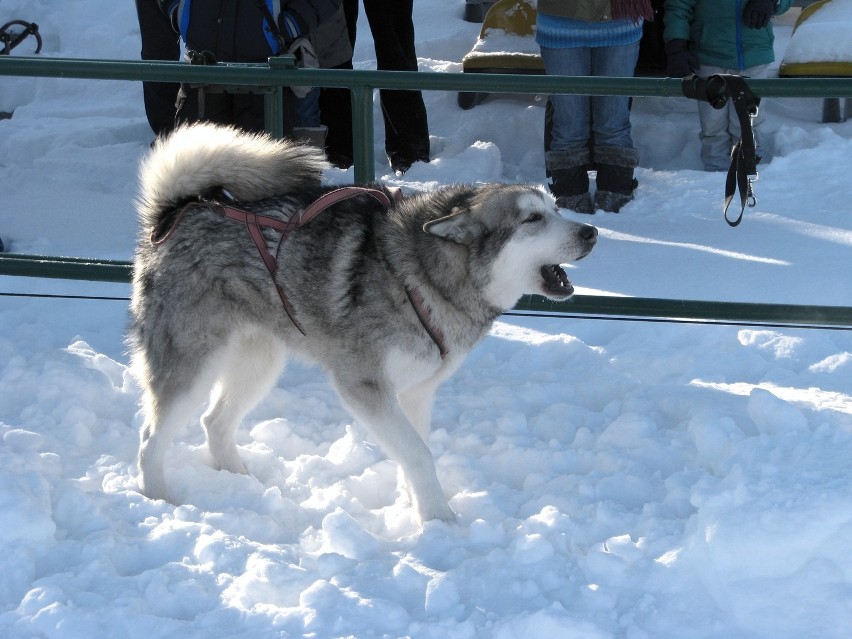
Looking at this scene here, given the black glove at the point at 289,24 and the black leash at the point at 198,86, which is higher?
the black glove at the point at 289,24

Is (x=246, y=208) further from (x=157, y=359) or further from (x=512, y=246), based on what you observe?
(x=512, y=246)

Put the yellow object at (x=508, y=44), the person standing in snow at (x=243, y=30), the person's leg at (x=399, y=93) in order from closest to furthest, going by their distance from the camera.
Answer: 1. the person standing in snow at (x=243, y=30)
2. the person's leg at (x=399, y=93)
3. the yellow object at (x=508, y=44)

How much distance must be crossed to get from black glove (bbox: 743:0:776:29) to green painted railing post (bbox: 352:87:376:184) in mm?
3685

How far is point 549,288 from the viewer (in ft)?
11.5

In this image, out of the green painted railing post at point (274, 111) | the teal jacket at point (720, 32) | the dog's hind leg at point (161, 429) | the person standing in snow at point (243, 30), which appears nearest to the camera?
the dog's hind leg at point (161, 429)

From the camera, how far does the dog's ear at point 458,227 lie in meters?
3.46

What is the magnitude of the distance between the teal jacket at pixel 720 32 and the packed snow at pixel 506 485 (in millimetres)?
1538

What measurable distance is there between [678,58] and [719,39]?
54 centimetres

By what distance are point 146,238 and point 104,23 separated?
A: 29.7 ft

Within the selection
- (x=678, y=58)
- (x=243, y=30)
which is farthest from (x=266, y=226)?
(x=678, y=58)

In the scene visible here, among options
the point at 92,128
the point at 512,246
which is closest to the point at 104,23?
the point at 92,128

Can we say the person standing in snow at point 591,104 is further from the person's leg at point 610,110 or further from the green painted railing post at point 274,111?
the green painted railing post at point 274,111

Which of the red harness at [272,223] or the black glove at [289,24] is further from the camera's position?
the black glove at [289,24]

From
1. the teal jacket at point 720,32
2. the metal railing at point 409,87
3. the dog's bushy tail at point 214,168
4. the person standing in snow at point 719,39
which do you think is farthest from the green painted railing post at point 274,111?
the teal jacket at point 720,32
